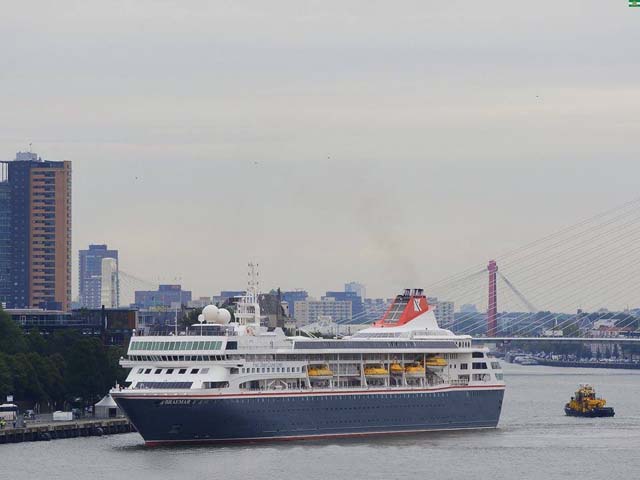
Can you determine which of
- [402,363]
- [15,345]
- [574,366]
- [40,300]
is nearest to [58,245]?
[40,300]

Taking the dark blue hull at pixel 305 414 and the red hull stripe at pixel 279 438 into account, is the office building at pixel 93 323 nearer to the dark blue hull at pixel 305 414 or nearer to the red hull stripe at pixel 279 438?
the dark blue hull at pixel 305 414

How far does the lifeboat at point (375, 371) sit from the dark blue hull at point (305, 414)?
978 mm

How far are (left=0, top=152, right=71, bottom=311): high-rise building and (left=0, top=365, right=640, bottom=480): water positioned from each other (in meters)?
119

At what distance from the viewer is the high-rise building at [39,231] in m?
190

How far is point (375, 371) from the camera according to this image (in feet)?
232

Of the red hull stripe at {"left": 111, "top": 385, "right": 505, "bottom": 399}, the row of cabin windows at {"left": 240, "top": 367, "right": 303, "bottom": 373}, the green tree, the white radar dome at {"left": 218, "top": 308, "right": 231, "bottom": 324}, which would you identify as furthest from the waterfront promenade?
the row of cabin windows at {"left": 240, "top": 367, "right": 303, "bottom": 373}

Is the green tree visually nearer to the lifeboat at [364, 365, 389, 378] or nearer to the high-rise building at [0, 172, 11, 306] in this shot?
the lifeboat at [364, 365, 389, 378]

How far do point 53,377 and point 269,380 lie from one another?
57.9 ft

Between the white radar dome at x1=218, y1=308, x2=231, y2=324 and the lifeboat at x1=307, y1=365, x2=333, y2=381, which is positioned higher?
the white radar dome at x1=218, y1=308, x2=231, y2=324

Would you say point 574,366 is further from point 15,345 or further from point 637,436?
point 637,436

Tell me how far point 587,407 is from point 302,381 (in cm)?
1835

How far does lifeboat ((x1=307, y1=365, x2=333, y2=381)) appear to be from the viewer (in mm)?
68250

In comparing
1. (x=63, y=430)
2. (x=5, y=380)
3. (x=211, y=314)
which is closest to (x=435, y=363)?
(x=211, y=314)

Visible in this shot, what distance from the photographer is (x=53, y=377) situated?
8100cm
